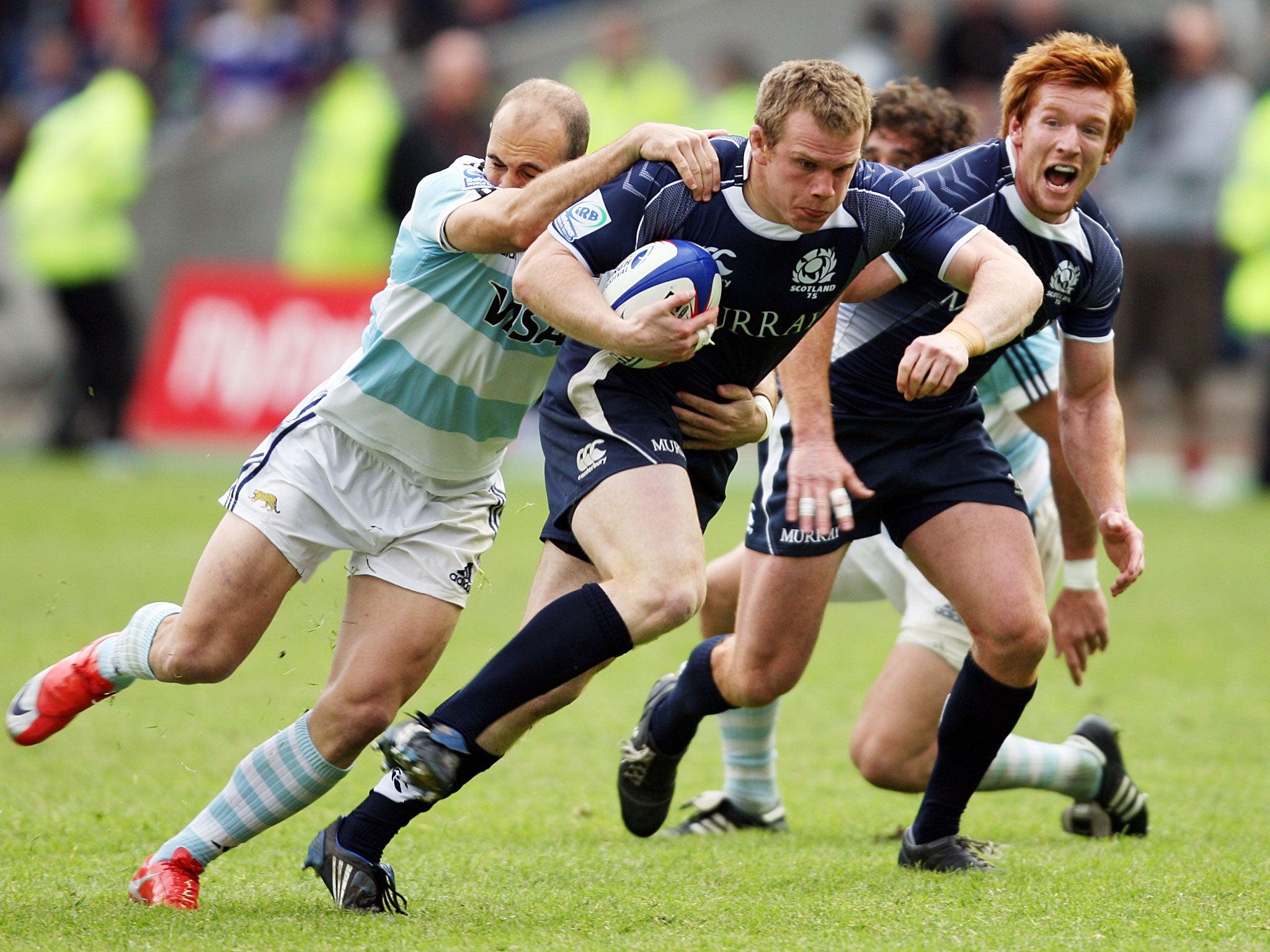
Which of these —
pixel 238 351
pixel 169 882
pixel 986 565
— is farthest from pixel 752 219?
pixel 238 351

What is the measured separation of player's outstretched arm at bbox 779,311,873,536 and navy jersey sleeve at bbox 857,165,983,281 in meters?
0.26

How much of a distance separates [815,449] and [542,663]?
924 mm

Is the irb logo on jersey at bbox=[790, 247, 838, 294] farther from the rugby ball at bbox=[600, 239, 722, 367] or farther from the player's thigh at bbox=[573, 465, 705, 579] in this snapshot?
the player's thigh at bbox=[573, 465, 705, 579]

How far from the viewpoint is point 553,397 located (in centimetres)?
456

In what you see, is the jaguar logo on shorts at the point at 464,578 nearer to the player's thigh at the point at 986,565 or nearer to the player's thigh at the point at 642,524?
the player's thigh at the point at 642,524

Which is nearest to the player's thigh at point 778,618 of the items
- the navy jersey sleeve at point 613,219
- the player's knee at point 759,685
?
the player's knee at point 759,685

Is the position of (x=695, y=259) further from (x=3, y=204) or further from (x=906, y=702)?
(x=3, y=204)

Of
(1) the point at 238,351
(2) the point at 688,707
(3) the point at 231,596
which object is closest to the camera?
(3) the point at 231,596

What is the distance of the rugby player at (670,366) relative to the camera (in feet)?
13.3

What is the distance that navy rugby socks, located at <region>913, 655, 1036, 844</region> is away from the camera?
4684mm

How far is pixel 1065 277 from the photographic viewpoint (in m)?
4.65

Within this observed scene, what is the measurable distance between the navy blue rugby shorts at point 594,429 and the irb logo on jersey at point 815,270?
0.44 metres

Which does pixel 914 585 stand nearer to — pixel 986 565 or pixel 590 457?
pixel 986 565

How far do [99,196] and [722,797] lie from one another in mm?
10754
